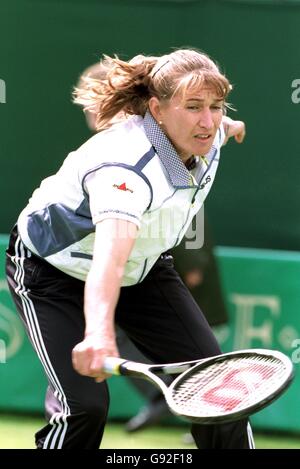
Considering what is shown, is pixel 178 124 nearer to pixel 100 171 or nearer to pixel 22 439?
pixel 100 171

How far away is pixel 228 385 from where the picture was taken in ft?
10.3

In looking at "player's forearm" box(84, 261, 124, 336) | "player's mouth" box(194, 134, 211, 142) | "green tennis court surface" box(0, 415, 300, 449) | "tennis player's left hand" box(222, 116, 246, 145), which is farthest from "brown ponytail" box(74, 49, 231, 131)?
"green tennis court surface" box(0, 415, 300, 449)

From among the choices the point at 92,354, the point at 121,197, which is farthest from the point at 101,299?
the point at 121,197

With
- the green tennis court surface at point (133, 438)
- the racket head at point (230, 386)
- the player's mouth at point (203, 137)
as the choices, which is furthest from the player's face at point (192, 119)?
the green tennis court surface at point (133, 438)

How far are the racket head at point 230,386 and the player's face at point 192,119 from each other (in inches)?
26.9

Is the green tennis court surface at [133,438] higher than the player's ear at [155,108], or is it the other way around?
the player's ear at [155,108]

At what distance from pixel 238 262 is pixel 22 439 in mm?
1261

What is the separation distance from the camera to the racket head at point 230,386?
2.82 metres

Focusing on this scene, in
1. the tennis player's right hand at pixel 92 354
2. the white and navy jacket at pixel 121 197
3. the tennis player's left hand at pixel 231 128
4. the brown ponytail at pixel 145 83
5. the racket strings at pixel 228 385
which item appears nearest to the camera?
the tennis player's right hand at pixel 92 354

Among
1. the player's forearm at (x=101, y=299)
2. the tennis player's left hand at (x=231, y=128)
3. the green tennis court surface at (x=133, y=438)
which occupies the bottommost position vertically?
the green tennis court surface at (x=133, y=438)

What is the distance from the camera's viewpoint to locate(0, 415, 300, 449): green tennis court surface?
4629 mm

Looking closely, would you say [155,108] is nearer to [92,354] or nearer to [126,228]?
[126,228]

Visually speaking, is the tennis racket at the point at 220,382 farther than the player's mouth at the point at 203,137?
No

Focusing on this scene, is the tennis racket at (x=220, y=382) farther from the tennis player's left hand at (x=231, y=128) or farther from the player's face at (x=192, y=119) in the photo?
the tennis player's left hand at (x=231, y=128)
